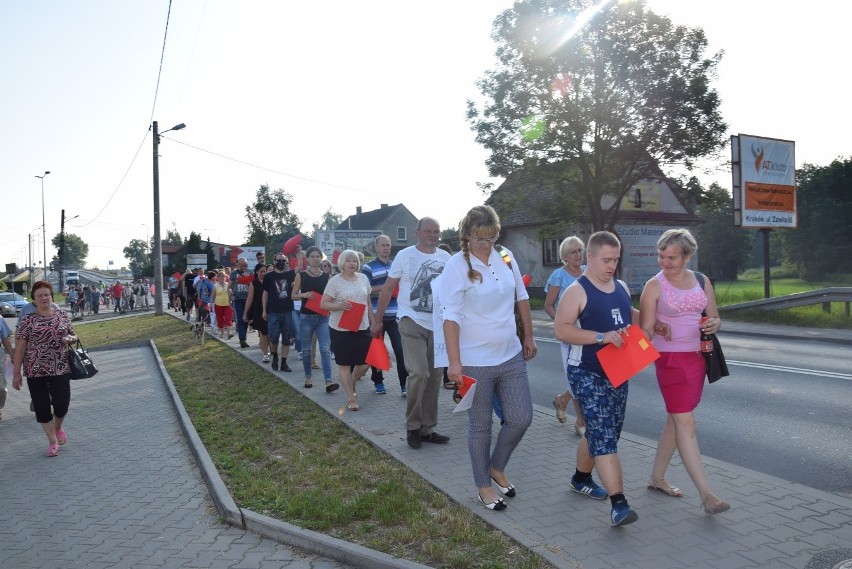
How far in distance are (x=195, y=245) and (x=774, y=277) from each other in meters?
58.5

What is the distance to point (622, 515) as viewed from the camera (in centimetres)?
398

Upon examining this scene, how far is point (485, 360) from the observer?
438 centimetres

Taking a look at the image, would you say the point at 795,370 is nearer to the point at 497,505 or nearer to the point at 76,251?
the point at 497,505

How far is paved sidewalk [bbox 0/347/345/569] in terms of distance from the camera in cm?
418

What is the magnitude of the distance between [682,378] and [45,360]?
5.96 m

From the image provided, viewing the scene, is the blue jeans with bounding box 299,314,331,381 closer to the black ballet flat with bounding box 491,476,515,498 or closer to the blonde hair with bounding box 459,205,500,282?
the black ballet flat with bounding box 491,476,515,498

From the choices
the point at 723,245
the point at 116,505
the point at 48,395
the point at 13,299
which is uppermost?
the point at 723,245

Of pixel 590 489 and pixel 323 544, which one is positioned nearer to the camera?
pixel 323 544

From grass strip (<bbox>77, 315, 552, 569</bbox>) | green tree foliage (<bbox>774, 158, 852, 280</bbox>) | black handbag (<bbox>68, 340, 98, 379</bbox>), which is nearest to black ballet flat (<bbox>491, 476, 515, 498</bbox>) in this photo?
grass strip (<bbox>77, 315, 552, 569</bbox>)

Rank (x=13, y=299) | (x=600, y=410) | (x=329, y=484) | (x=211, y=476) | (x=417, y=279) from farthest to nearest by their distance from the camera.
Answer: (x=13, y=299) < (x=417, y=279) < (x=211, y=476) < (x=329, y=484) < (x=600, y=410)

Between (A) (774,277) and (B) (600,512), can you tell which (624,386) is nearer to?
(B) (600,512)

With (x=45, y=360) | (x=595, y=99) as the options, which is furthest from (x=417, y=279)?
(x=595, y=99)

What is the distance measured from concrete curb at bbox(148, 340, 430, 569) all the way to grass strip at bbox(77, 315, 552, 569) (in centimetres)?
8

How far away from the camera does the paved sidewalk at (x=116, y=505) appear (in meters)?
4.18
